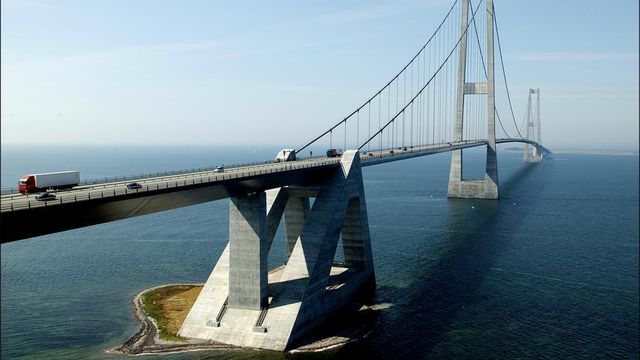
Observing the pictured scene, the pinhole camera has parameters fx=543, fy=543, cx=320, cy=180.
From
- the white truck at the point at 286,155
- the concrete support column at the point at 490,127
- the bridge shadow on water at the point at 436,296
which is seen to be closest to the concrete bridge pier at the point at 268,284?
the bridge shadow on water at the point at 436,296

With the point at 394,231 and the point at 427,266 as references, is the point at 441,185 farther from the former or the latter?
the point at 427,266

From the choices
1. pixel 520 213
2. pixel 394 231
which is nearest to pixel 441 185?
pixel 520 213

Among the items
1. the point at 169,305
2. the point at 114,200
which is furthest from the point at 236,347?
the point at 114,200

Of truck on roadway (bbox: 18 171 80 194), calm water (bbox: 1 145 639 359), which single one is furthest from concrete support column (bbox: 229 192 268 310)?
truck on roadway (bbox: 18 171 80 194)

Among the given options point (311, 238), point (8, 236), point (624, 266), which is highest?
point (8, 236)

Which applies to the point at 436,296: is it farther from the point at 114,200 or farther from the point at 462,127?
the point at 462,127

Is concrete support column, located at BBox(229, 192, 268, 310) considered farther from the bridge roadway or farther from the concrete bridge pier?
the bridge roadway
